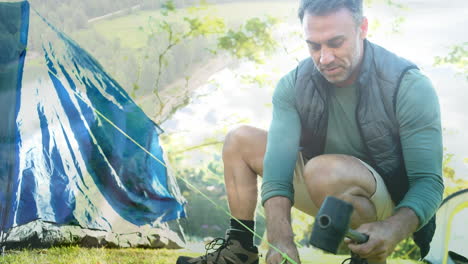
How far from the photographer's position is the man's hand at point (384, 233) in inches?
55.8

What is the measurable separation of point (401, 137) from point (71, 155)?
1231mm

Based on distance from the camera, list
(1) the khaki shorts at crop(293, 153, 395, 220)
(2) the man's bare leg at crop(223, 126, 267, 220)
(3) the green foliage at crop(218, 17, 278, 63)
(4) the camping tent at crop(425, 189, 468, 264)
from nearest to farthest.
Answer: (1) the khaki shorts at crop(293, 153, 395, 220)
(2) the man's bare leg at crop(223, 126, 267, 220)
(4) the camping tent at crop(425, 189, 468, 264)
(3) the green foliage at crop(218, 17, 278, 63)

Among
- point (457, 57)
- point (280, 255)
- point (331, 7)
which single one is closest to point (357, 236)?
point (280, 255)

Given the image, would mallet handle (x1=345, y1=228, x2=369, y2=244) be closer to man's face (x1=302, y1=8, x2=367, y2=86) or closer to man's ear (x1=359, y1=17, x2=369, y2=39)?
man's face (x1=302, y1=8, x2=367, y2=86)

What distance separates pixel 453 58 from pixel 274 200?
0.98m

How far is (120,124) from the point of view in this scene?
2.23 m

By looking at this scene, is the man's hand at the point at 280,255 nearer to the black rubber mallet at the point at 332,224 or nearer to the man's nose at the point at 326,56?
the black rubber mallet at the point at 332,224

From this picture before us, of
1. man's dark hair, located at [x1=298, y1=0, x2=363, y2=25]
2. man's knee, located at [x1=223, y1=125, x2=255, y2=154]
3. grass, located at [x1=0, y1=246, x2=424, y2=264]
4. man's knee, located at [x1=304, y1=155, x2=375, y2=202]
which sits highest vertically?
man's dark hair, located at [x1=298, y1=0, x2=363, y2=25]

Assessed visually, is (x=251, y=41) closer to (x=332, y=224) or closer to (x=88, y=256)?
(x=88, y=256)

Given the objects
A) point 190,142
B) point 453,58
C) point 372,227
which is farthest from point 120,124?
point 453,58

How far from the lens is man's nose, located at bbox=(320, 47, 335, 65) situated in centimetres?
173

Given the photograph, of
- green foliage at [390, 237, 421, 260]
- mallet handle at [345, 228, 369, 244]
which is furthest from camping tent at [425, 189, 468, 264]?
mallet handle at [345, 228, 369, 244]

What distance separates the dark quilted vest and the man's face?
0.13 feet

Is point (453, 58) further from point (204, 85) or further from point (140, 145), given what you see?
point (140, 145)
